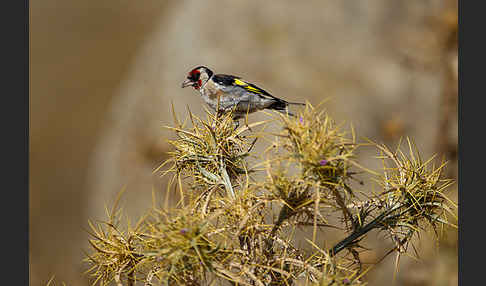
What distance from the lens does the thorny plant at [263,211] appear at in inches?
67.6

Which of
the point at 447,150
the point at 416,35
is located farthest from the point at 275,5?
the point at 447,150

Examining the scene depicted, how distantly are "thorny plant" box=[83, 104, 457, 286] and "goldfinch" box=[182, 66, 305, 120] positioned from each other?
601 mm

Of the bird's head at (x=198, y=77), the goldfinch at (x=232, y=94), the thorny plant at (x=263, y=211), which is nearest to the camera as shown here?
the thorny plant at (x=263, y=211)

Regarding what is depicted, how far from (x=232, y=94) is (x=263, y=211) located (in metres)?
1.14

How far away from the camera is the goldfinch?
9.65 ft

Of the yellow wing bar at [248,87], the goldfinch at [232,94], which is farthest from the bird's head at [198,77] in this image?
the yellow wing bar at [248,87]

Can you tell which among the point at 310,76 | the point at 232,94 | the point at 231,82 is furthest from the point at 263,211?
the point at 310,76

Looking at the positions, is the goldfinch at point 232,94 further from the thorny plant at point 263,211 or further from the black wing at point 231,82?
the thorny plant at point 263,211

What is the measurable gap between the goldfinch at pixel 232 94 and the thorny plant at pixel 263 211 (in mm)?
601

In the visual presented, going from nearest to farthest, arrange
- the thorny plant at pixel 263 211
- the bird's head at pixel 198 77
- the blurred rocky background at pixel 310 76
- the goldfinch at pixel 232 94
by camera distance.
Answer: the thorny plant at pixel 263 211 < the goldfinch at pixel 232 94 < the bird's head at pixel 198 77 < the blurred rocky background at pixel 310 76

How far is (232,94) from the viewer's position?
3.01 metres

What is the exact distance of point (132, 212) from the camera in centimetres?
781

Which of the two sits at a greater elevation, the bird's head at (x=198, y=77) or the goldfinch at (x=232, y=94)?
the bird's head at (x=198, y=77)

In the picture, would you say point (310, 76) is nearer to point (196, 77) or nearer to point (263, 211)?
point (196, 77)
